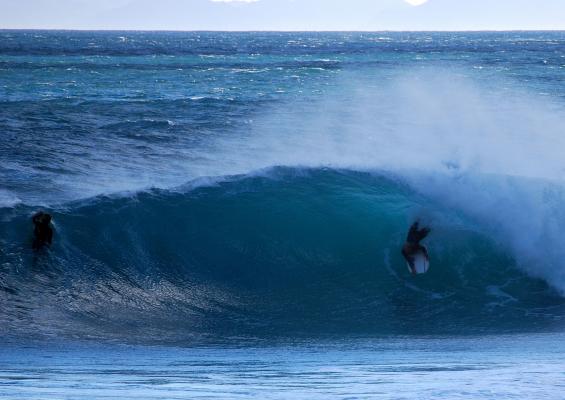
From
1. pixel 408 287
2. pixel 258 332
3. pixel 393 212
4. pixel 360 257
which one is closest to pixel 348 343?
pixel 258 332

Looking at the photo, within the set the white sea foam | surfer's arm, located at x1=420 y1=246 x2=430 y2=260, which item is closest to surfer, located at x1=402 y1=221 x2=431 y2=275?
surfer's arm, located at x1=420 y1=246 x2=430 y2=260

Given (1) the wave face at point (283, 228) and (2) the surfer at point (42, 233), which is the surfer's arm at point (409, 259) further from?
(2) the surfer at point (42, 233)

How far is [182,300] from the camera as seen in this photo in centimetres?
1138

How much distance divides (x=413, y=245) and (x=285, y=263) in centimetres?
173

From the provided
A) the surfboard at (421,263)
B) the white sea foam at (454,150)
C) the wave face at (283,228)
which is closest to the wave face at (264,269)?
the wave face at (283,228)

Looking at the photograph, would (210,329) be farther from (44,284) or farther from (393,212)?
(393,212)

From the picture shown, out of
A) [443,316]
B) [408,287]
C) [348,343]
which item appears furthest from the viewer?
[408,287]

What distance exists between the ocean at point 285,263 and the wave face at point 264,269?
3 cm

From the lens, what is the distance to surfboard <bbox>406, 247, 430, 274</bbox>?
12.4 m

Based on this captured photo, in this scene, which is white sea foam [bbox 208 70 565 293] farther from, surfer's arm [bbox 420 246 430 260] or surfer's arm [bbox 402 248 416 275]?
surfer's arm [bbox 402 248 416 275]

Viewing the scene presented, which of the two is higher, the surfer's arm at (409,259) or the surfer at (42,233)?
the surfer at (42,233)

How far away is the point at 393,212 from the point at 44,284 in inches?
214

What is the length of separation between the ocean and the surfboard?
10 cm

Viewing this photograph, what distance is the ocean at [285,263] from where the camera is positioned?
7758 millimetres
